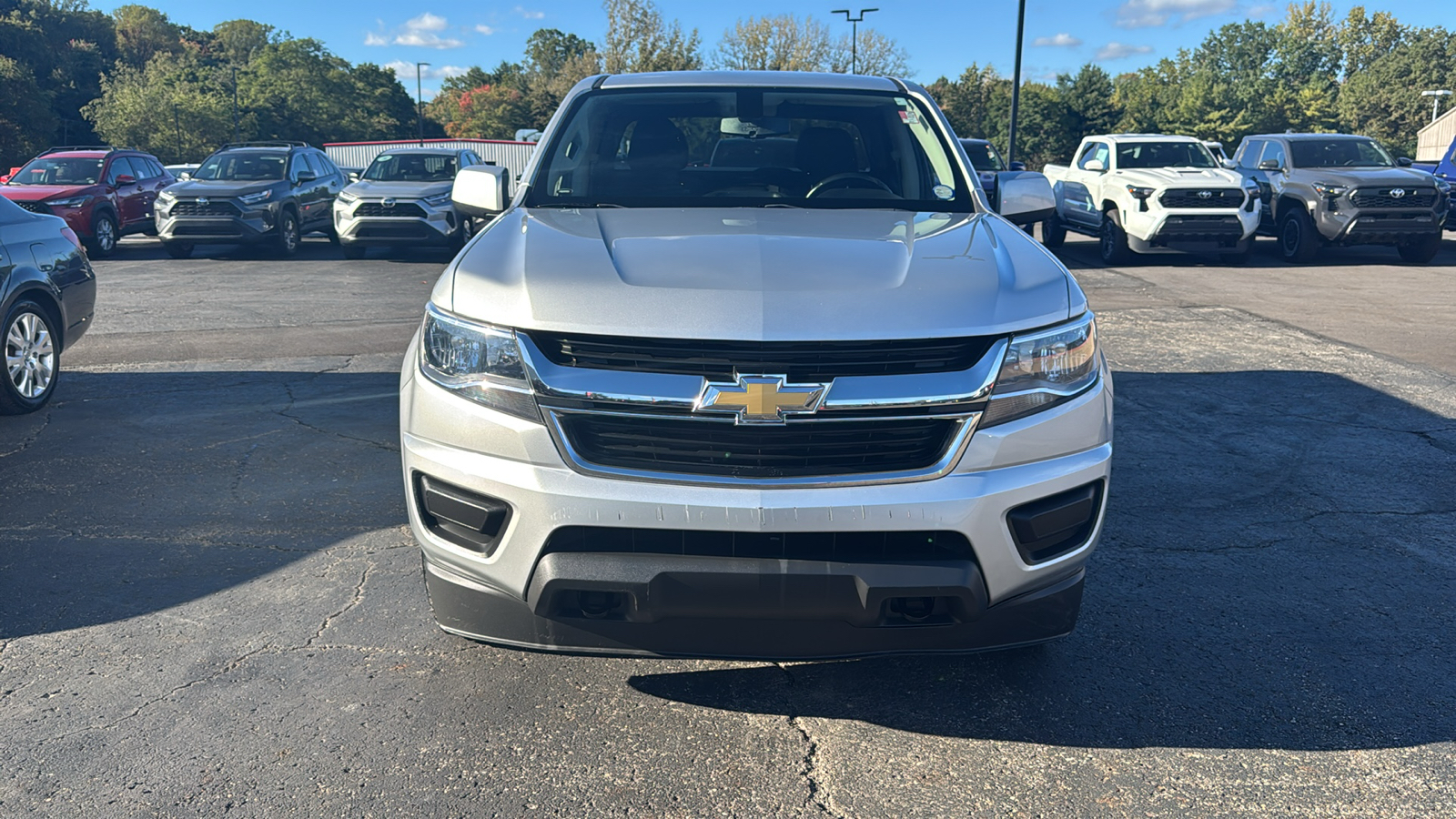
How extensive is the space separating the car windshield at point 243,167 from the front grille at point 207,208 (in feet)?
3.18

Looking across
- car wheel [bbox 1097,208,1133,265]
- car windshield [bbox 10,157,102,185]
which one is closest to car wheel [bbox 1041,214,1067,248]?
car wheel [bbox 1097,208,1133,265]

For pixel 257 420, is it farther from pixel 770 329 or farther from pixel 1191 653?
pixel 1191 653

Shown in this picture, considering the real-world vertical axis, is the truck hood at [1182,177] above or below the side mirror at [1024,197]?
above

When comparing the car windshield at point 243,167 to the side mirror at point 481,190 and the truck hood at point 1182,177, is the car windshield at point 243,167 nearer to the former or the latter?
the truck hood at point 1182,177

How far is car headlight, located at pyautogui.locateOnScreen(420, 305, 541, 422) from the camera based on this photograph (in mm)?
2621

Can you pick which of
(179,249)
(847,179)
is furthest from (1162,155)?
(179,249)

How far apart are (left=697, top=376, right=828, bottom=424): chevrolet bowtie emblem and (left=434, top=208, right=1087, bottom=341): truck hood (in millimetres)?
119

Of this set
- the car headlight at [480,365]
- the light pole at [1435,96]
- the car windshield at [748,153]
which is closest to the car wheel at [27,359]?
the car windshield at [748,153]

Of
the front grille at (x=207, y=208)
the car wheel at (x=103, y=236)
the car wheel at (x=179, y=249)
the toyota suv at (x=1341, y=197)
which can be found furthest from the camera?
the car wheel at (x=103, y=236)

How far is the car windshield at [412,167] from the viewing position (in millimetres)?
16594

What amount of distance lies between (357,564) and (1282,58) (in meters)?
154

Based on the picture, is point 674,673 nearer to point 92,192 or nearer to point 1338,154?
point 1338,154

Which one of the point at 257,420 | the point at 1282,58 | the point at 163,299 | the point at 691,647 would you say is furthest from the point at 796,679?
the point at 1282,58

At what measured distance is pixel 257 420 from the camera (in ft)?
20.8
